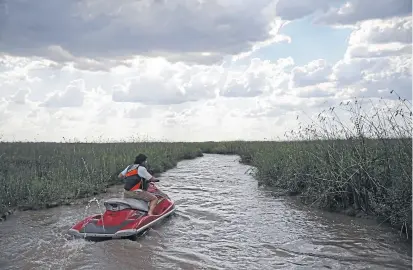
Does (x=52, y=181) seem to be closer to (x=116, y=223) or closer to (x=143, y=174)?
(x=143, y=174)

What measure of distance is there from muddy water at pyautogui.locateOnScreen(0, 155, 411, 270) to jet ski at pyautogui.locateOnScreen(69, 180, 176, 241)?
201 mm

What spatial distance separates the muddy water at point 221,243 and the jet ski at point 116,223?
0.66 ft

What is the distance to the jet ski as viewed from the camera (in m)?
8.49

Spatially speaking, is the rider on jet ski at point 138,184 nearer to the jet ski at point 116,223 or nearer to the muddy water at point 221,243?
the jet ski at point 116,223

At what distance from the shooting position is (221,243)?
8672 millimetres

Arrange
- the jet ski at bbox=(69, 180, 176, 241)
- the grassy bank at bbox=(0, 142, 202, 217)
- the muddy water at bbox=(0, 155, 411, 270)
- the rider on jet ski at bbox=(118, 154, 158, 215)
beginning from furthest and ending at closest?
the grassy bank at bbox=(0, 142, 202, 217)
the rider on jet ski at bbox=(118, 154, 158, 215)
the jet ski at bbox=(69, 180, 176, 241)
the muddy water at bbox=(0, 155, 411, 270)

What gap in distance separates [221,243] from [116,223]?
2146mm

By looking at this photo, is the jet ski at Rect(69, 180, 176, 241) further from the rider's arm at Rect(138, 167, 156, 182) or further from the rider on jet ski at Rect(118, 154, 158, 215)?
the rider's arm at Rect(138, 167, 156, 182)

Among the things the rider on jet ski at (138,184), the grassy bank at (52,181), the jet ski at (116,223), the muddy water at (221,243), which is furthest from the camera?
the grassy bank at (52,181)

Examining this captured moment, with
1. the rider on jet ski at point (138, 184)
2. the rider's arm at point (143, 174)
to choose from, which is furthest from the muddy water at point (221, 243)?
the rider's arm at point (143, 174)

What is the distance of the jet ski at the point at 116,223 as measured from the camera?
8492 mm

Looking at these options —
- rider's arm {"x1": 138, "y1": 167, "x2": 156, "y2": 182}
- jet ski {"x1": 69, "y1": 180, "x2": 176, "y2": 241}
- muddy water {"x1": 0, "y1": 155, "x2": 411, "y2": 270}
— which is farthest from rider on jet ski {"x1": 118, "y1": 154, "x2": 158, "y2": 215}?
muddy water {"x1": 0, "y1": 155, "x2": 411, "y2": 270}

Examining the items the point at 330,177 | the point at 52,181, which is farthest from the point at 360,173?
the point at 52,181

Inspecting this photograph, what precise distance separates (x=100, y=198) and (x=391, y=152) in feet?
28.1
